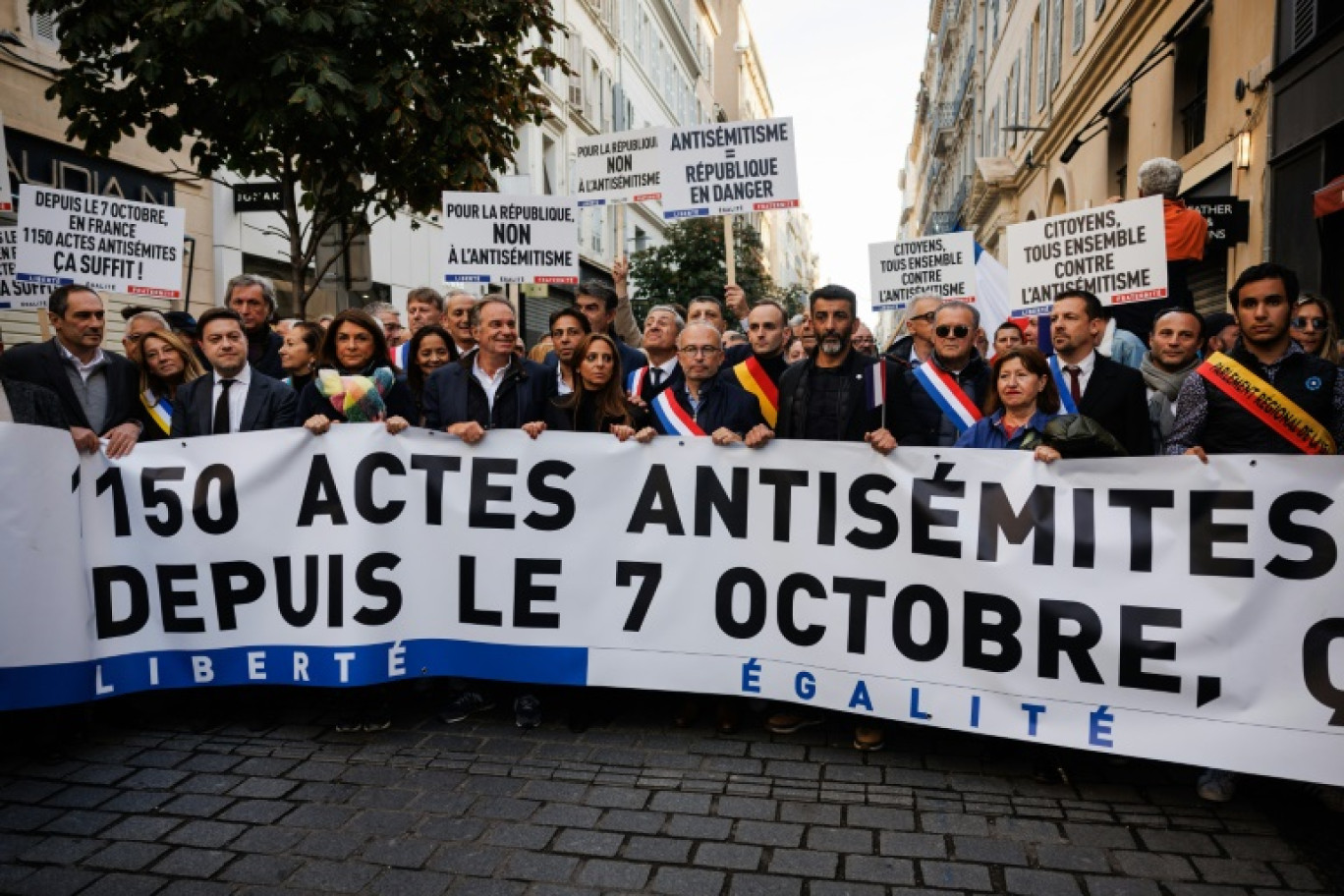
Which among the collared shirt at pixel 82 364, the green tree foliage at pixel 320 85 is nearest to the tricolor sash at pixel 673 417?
the collared shirt at pixel 82 364

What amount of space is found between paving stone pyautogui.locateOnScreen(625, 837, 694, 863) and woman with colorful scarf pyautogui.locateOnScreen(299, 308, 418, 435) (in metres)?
2.27

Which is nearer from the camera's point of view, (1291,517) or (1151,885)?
(1151,885)

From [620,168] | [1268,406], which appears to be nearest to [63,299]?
[620,168]

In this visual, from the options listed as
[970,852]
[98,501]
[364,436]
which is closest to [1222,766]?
[970,852]

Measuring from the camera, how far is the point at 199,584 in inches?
178

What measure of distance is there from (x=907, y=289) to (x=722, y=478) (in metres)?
5.36

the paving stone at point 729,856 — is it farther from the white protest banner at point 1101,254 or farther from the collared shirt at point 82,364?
the white protest banner at point 1101,254

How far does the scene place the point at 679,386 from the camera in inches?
209

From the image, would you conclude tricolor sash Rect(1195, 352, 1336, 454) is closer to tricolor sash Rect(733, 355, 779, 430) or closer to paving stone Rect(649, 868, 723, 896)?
tricolor sash Rect(733, 355, 779, 430)

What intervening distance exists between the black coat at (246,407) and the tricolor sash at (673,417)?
1768 mm

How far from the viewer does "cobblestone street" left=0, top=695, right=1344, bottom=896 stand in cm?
316

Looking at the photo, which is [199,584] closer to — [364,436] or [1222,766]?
[364,436]

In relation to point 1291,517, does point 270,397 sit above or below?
above

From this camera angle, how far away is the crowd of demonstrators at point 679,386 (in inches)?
168
